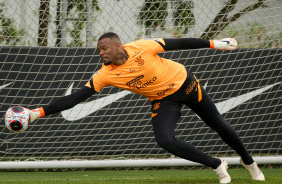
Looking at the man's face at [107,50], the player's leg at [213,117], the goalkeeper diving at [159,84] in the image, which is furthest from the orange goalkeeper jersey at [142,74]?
the player's leg at [213,117]

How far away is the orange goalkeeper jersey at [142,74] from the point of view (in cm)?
378

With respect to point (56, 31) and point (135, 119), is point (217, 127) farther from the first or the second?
point (56, 31)

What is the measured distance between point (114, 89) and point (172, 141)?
2559 millimetres

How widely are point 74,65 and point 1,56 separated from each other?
42.0 inches

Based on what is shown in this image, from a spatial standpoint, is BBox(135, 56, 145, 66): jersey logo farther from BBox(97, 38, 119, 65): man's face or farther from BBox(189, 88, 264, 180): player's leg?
BBox(189, 88, 264, 180): player's leg

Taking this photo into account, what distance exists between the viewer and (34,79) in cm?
598

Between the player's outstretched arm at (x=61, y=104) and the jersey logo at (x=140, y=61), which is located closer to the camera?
the player's outstretched arm at (x=61, y=104)

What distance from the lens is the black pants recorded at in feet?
12.4

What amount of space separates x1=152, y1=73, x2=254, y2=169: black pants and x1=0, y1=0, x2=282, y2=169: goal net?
2131 mm

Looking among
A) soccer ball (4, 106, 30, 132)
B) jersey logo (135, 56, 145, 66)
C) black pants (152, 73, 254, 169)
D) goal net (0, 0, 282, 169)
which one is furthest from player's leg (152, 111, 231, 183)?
goal net (0, 0, 282, 169)

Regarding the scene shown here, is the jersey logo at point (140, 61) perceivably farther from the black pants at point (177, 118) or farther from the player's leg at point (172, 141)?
the player's leg at point (172, 141)

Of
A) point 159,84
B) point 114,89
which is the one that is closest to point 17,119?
point 159,84

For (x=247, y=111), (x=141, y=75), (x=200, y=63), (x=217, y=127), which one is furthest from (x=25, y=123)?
(x=247, y=111)

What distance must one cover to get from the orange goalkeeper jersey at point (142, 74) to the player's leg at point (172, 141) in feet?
0.73
